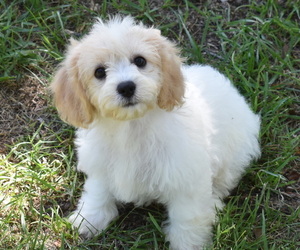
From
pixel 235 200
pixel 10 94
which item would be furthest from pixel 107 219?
pixel 10 94

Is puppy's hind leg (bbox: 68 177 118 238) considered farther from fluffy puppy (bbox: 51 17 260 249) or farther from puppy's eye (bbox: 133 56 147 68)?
puppy's eye (bbox: 133 56 147 68)

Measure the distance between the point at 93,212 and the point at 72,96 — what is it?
1.27m

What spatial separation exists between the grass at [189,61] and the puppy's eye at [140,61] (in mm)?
1372

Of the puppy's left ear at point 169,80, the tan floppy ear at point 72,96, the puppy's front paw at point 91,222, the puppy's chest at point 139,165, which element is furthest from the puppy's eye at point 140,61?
the puppy's front paw at point 91,222

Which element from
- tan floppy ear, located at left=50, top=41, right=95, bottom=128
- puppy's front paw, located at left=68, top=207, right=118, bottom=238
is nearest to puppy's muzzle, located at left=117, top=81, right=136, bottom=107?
tan floppy ear, located at left=50, top=41, right=95, bottom=128

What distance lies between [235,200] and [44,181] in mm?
1699

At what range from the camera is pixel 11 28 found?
19.1 feet

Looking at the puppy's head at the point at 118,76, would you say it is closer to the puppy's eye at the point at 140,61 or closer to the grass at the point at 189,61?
the puppy's eye at the point at 140,61

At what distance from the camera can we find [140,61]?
346 centimetres

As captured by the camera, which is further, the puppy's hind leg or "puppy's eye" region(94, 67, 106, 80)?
the puppy's hind leg

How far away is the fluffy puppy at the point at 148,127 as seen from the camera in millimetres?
3406

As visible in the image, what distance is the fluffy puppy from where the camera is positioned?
3406 mm

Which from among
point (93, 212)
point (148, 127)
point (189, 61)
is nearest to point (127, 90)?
point (148, 127)

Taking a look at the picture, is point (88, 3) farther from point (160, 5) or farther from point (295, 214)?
point (295, 214)
